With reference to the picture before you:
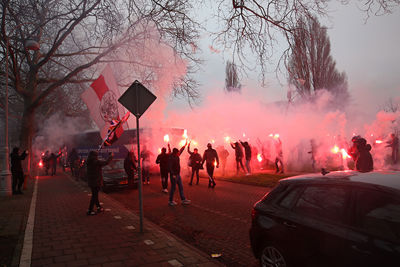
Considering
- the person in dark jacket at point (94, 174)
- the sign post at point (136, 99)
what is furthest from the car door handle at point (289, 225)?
the person in dark jacket at point (94, 174)

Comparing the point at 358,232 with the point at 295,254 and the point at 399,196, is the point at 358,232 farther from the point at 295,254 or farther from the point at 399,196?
the point at 295,254

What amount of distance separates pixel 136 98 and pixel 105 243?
2625 millimetres

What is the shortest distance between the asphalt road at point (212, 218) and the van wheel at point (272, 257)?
32.9 inches

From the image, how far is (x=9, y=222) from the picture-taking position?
6559 millimetres

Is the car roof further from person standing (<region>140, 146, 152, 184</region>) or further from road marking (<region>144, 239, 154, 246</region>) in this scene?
person standing (<region>140, 146, 152, 184</region>)

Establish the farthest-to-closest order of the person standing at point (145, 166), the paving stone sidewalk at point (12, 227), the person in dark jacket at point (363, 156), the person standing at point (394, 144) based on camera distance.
Result: the person standing at point (145, 166)
the person standing at point (394, 144)
the person in dark jacket at point (363, 156)
the paving stone sidewalk at point (12, 227)

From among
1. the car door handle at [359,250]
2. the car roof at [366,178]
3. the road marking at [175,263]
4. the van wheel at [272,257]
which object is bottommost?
the road marking at [175,263]

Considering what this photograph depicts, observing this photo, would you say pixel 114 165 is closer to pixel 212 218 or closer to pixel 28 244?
pixel 212 218

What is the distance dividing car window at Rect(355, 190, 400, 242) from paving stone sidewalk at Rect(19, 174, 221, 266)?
2129 mm

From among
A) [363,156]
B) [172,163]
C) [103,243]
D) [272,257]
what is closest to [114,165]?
[172,163]

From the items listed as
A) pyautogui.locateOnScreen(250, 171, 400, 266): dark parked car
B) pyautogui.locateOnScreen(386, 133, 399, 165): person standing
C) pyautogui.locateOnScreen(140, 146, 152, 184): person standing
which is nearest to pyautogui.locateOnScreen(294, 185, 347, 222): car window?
pyautogui.locateOnScreen(250, 171, 400, 266): dark parked car

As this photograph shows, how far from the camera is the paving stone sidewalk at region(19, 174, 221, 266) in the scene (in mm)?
4121

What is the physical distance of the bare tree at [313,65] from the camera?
5.35 metres

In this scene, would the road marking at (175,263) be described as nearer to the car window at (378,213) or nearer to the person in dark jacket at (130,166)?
the car window at (378,213)
